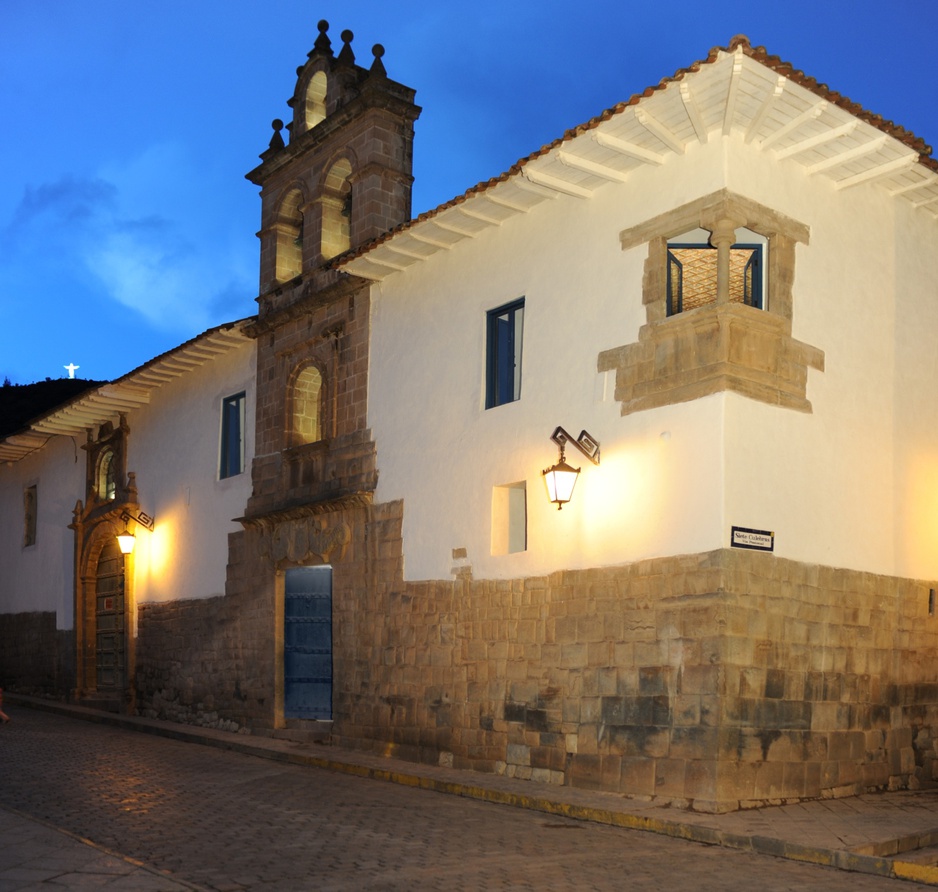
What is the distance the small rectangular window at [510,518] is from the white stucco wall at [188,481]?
17.2ft

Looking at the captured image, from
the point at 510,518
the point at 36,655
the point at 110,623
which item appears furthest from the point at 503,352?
the point at 36,655

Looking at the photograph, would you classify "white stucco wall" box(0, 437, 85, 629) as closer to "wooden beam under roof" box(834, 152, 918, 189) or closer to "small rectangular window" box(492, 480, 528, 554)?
"small rectangular window" box(492, 480, 528, 554)

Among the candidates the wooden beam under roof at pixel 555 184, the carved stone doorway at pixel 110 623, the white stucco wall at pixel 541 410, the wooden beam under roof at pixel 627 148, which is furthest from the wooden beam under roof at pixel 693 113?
the carved stone doorway at pixel 110 623

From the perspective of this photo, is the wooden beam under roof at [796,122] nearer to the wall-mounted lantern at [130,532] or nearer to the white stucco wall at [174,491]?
the white stucco wall at [174,491]

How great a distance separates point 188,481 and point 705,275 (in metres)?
9.94

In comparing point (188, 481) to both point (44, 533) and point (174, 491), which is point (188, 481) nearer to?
point (174, 491)

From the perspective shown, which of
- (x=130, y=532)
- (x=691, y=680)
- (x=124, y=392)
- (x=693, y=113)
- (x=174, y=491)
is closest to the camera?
(x=691, y=680)

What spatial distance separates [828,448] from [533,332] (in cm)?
322

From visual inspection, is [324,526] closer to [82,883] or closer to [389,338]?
[389,338]

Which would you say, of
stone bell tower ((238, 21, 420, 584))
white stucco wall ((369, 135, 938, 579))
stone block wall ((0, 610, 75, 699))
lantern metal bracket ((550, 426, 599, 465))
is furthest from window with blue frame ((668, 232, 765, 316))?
stone block wall ((0, 610, 75, 699))

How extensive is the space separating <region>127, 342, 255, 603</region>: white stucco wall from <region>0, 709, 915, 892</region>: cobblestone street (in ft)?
18.2

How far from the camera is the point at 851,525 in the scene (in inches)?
438

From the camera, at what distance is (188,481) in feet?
60.8

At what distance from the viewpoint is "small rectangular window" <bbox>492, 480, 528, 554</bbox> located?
12.5 m
